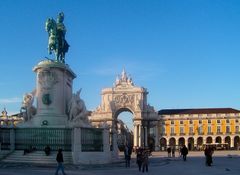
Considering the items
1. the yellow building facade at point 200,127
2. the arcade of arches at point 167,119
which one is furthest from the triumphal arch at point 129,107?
the yellow building facade at point 200,127

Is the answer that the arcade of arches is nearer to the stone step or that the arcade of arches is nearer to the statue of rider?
the statue of rider

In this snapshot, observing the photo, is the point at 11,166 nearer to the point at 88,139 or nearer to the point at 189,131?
the point at 88,139

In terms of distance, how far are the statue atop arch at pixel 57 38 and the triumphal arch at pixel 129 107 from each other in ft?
281

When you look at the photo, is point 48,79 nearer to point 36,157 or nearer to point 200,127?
point 36,157

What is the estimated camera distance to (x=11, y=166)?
2458 centimetres

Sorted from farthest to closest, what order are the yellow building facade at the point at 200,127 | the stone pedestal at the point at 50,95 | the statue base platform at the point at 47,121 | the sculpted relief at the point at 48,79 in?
the yellow building facade at the point at 200,127 → the sculpted relief at the point at 48,79 → the stone pedestal at the point at 50,95 → the statue base platform at the point at 47,121

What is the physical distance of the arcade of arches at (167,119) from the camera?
123938mm

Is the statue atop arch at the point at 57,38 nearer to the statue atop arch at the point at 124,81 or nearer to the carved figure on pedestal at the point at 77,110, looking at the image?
the carved figure on pedestal at the point at 77,110

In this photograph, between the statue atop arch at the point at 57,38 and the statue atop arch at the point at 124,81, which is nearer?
the statue atop arch at the point at 57,38

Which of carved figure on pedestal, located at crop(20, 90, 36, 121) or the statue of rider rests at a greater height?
the statue of rider

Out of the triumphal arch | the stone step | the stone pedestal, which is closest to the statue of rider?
the stone pedestal

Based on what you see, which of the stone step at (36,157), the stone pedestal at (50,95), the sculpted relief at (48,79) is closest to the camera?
the stone step at (36,157)

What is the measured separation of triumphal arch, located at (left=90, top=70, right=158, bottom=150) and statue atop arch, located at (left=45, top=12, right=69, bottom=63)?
85.5 meters

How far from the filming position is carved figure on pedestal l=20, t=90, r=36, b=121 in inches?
1228
